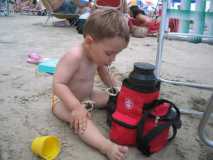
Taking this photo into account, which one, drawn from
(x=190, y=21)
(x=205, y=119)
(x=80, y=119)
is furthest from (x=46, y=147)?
(x=190, y=21)

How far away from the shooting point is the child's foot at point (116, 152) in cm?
102

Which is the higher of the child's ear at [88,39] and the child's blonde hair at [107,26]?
the child's blonde hair at [107,26]

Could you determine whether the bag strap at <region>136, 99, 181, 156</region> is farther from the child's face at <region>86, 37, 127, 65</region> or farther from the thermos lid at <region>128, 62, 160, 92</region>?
the child's face at <region>86, 37, 127, 65</region>

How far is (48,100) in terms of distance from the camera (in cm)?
151

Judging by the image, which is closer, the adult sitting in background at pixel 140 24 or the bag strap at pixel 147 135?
the bag strap at pixel 147 135

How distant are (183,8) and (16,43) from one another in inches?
74.7

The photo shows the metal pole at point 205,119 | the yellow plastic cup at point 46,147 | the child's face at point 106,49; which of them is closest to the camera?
the metal pole at point 205,119

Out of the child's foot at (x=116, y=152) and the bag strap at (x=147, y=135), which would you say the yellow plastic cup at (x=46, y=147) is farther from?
the bag strap at (x=147, y=135)

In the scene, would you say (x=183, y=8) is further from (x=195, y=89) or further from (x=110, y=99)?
(x=110, y=99)

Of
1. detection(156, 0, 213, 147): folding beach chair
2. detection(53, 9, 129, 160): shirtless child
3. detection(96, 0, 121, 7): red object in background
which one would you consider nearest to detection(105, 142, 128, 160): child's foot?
detection(53, 9, 129, 160): shirtless child

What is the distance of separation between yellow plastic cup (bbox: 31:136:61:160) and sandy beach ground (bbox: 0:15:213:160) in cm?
2

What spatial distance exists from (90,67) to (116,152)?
42cm

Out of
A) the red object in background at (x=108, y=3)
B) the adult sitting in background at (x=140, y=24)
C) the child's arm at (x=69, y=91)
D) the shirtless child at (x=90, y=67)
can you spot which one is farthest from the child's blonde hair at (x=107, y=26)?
the red object in background at (x=108, y=3)

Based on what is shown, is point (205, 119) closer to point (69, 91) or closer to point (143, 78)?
point (143, 78)
